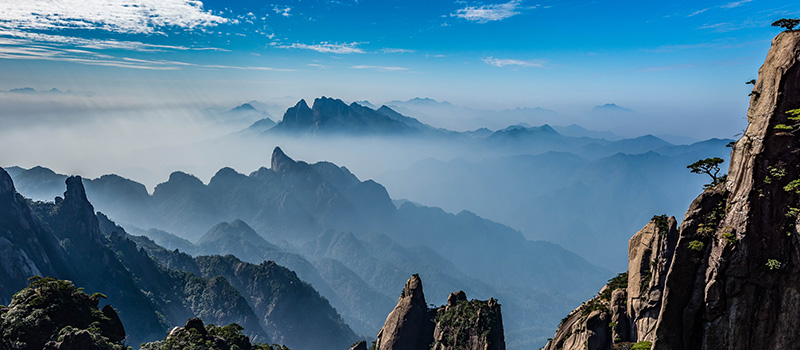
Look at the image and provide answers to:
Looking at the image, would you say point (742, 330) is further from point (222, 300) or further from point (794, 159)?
point (222, 300)

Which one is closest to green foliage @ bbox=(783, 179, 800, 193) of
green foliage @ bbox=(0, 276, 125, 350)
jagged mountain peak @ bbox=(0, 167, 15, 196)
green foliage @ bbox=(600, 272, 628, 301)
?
green foliage @ bbox=(600, 272, 628, 301)

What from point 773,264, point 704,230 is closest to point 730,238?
point 704,230

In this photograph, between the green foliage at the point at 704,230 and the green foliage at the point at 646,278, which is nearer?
the green foliage at the point at 704,230

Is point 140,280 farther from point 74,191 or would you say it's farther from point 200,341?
point 200,341

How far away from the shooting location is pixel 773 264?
957 inches

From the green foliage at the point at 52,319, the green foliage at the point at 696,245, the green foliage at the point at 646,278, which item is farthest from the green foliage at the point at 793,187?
the green foliage at the point at 52,319

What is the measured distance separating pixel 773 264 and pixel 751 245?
52.2 inches

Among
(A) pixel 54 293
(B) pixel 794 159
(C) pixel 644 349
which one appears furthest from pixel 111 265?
(B) pixel 794 159

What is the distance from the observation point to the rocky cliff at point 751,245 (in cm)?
2458

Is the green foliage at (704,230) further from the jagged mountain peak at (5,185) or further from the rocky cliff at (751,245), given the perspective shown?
the jagged mountain peak at (5,185)

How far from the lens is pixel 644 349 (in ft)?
99.2

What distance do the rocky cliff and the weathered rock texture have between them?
38.6 m

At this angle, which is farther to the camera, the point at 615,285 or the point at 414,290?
the point at 414,290

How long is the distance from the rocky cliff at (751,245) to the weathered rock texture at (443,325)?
3858cm
